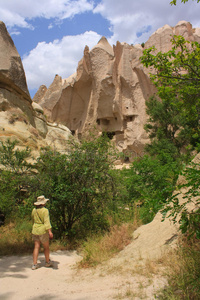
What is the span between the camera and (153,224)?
16.5 ft

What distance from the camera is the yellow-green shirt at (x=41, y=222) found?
13.5 feet

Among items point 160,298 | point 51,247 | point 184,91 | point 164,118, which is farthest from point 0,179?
point 164,118

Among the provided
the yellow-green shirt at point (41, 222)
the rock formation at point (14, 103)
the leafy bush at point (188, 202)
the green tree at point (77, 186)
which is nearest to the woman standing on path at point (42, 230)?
the yellow-green shirt at point (41, 222)

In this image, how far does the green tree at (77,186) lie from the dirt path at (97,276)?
1.15 meters

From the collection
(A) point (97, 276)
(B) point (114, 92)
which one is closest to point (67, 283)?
(A) point (97, 276)

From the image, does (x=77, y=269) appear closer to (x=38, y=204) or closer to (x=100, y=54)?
(x=38, y=204)

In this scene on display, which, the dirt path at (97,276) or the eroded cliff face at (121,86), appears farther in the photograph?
the eroded cliff face at (121,86)

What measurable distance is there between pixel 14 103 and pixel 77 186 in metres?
5.39

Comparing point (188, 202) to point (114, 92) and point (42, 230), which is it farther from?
point (114, 92)

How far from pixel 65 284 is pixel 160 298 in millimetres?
1375

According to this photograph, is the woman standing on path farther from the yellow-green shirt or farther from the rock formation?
the rock formation

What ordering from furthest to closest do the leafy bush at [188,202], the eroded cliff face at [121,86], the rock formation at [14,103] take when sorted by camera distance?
1. the eroded cliff face at [121,86]
2. the rock formation at [14,103]
3. the leafy bush at [188,202]

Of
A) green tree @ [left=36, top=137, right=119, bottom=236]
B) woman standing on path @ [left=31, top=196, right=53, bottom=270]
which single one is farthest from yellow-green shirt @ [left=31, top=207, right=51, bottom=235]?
green tree @ [left=36, top=137, right=119, bottom=236]

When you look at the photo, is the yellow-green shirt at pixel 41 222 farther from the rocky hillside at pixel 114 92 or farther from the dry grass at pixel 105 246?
the rocky hillside at pixel 114 92
